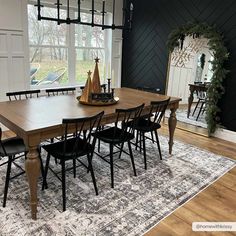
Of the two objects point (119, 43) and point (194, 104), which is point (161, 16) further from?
point (194, 104)

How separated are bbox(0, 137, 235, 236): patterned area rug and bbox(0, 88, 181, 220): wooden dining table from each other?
0.23 metres

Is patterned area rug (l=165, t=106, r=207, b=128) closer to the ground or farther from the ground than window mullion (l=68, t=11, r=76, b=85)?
closer to the ground

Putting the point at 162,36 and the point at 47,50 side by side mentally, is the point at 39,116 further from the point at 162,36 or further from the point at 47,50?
the point at 162,36

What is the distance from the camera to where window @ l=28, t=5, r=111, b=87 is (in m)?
4.79

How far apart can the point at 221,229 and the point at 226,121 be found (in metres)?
2.57

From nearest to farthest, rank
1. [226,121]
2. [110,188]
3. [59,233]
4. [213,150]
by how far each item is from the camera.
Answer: [59,233] → [110,188] → [213,150] → [226,121]

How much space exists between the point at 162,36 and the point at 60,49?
7.16 ft

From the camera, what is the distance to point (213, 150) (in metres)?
3.98

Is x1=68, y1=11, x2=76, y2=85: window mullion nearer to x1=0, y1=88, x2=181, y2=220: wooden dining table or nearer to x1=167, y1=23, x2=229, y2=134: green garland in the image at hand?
x1=0, y1=88, x2=181, y2=220: wooden dining table

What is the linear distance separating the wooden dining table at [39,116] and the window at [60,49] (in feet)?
6.14

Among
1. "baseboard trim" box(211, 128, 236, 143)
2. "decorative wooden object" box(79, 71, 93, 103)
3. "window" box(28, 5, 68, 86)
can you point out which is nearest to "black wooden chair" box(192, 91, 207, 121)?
"baseboard trim" box(211, 128, 236, 143)

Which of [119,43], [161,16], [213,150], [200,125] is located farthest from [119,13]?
[213,150]

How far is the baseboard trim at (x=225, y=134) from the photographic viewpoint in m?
4.34

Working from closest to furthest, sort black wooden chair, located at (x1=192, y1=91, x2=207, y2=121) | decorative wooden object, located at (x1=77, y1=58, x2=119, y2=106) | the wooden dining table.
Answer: the wooden dining table
decorative wooden object, located at (x1=77, y1=58, x2=119, y2=106)
black wooden chair, located at (x1=192, y1=91, x2=207, y2=121)
